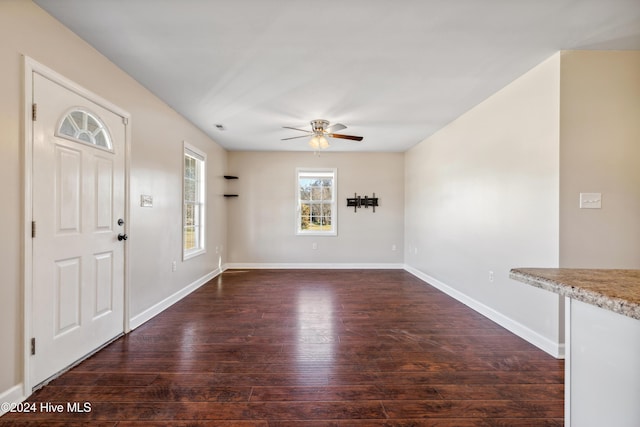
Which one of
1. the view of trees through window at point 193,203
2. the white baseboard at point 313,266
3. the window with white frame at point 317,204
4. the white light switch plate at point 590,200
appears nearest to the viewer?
the white light switch plate at point 590,200

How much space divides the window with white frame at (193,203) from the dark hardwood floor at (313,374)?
1.22 meters

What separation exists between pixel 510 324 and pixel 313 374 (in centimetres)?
208

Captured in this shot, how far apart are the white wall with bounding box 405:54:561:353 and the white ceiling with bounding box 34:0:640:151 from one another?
0.28m

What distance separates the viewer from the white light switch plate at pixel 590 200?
7.37ft

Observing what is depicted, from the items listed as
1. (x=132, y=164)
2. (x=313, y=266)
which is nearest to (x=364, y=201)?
(x=313, y=266)

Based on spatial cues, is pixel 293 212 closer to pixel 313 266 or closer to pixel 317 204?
pixel 317 204

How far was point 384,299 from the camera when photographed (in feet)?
12.4

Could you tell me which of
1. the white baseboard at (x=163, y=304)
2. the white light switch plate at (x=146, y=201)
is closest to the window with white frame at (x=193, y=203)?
the white baseboard at (x=163, y=304)

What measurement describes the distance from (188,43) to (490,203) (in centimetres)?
330

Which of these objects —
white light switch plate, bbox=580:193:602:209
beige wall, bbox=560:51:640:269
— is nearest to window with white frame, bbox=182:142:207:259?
beige wall, bbox=560:51:640:269

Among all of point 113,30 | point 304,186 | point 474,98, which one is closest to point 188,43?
point 113,30

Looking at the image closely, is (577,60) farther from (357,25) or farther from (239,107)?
(239,107)

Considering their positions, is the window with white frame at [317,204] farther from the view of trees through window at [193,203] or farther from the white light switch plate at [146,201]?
the white light switch plate at [146,201]

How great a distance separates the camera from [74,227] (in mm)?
2090
